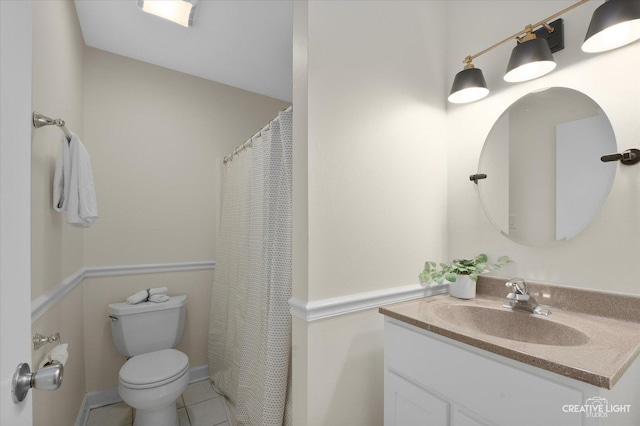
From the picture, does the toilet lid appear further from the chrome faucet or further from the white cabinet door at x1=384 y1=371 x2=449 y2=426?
the chrome faucet

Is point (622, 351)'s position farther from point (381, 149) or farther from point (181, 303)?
point (181, 303)

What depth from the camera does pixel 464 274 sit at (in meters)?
1.36

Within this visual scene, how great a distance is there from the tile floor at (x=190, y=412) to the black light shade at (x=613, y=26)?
2.66 metres

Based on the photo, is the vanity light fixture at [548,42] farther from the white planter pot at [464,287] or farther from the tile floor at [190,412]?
the tile floor at [190,412]

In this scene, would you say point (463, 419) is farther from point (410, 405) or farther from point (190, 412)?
point (190, 412)

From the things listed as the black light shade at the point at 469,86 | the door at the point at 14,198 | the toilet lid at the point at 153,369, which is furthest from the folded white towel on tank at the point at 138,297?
the black light shade at the point at 469,86

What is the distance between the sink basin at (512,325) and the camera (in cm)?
101

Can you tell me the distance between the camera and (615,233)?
1.06 metres

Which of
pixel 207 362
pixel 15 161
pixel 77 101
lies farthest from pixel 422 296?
pixel 77 101

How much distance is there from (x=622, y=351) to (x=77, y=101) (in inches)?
111

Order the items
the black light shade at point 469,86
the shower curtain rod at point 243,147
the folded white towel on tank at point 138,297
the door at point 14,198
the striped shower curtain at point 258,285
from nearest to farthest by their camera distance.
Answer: the door at point 14,198, the black light shade at point 469,86, the striped shower curtain at point 258,285, the shower curtain rod at point 243,147, the folded white towel on tank at point 138,297

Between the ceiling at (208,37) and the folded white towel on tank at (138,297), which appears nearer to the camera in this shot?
the ceiling at (208,37)

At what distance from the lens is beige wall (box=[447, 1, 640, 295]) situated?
104 cm

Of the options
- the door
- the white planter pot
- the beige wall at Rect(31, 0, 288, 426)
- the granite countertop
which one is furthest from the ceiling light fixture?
the white planter pot
